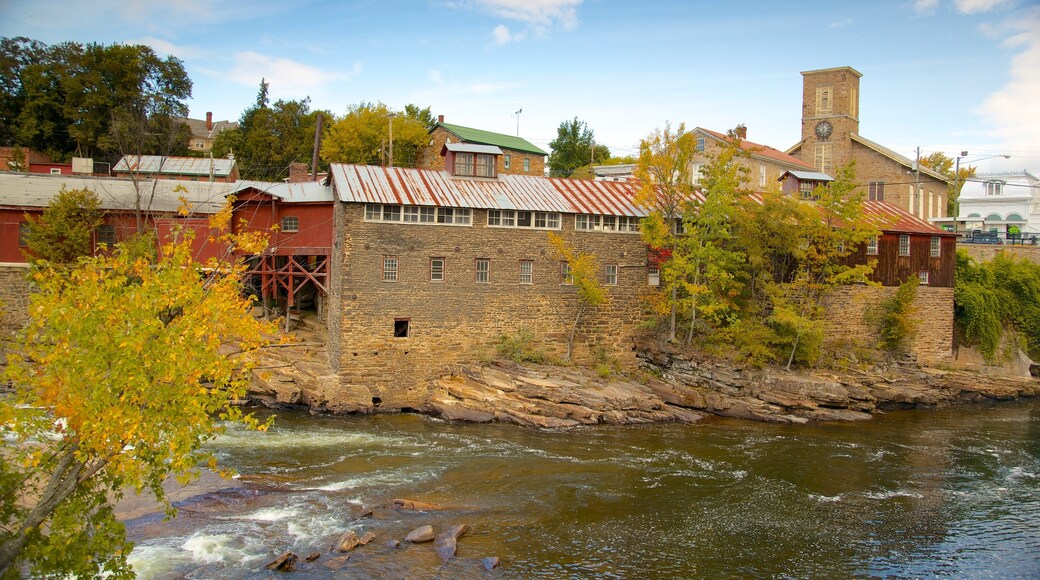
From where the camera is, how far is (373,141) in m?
49.5

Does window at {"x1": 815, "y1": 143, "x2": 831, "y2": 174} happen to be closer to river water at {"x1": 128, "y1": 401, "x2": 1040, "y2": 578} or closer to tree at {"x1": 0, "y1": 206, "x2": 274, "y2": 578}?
river water at {"x1": 128, "y1": 401, "x2": 1040, "y2": 578}

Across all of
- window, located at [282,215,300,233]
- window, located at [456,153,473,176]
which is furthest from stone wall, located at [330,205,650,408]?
window, located at [282,215,300,233]

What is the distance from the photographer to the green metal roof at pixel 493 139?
4888cm

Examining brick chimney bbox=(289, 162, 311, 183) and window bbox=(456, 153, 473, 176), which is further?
brick chimney bbox=(289, 162, 311, 183)

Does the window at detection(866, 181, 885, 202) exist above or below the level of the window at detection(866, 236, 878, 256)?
above

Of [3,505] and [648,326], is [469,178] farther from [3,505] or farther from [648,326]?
[3,505]

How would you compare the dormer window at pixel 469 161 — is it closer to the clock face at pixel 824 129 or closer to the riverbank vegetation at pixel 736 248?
the riverbank vegetation at pixel 736 248

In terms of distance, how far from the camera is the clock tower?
51.9 meters

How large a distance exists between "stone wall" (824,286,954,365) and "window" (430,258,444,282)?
19.5m

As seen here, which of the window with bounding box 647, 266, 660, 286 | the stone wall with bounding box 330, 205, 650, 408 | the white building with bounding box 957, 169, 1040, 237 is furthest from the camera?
the white building with bounding box 957, 169, 1040, 237

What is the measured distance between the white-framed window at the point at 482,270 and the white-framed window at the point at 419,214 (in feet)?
5.69

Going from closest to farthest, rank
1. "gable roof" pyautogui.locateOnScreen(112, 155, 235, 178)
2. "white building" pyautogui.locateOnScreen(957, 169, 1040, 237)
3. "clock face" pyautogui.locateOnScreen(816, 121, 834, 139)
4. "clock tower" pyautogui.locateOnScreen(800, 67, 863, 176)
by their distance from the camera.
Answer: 1. "gable roof" pyautogui.locateOnScreen(112, 155, 235, 178)
2. "clock tower" pyautogui.locateOnScreen(800, 67, 863, 176)
3. "clock face" pyautogui.locateOnScreen(816, 121, 834, 139)
4. "white building" pyautogui.locateOnScreen(957, 169, 1040, 237)

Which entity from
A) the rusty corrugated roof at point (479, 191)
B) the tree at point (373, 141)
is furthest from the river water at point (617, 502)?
the tree at point (373, 141)

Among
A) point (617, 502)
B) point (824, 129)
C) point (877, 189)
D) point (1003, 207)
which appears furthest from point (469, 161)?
point (1003, 207)
